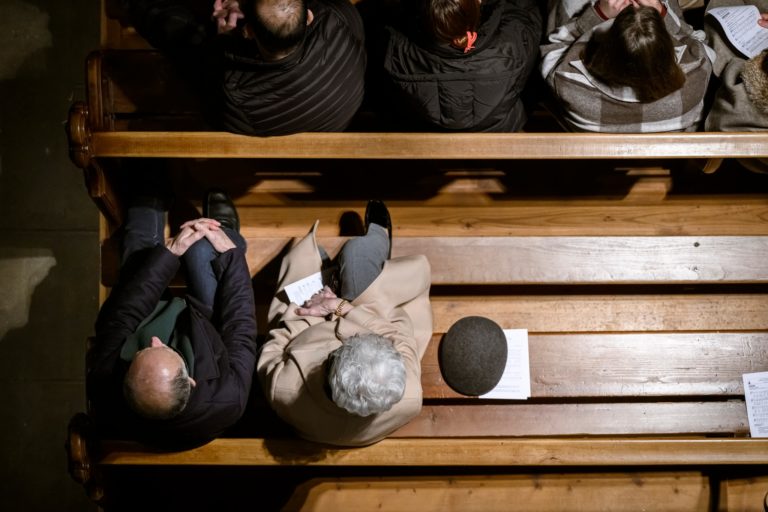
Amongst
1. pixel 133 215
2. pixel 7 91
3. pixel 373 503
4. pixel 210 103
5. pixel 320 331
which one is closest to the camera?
pixel 320 331

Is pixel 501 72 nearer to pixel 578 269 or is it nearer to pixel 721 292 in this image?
pixel 578 269

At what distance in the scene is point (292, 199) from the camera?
2955 mm

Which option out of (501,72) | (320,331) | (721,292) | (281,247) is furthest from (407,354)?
(721,292)

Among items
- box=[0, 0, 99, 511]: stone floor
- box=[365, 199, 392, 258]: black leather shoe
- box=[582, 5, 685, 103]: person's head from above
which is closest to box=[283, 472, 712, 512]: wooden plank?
box=[365, 199, 392, 258]: black leather shoe

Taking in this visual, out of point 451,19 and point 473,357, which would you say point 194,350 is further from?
point 451,19

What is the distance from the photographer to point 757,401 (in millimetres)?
2721

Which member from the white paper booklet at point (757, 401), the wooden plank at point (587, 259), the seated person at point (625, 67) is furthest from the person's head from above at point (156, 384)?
the white paper booklet at point (757, 401)

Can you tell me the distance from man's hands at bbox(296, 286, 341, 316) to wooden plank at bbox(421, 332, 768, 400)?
1.79 ft

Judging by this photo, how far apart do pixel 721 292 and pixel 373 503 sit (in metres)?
1.85

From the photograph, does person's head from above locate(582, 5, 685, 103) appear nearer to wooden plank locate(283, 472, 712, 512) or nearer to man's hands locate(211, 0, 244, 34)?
man's hands locate(211, 0, 244, 34)

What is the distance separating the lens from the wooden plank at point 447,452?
2.22 meters

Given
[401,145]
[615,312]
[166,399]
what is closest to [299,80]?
[401,145]

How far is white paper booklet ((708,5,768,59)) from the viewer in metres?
2.44

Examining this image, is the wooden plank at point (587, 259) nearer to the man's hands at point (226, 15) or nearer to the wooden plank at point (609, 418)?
the wooden plank at point (609, 418)
